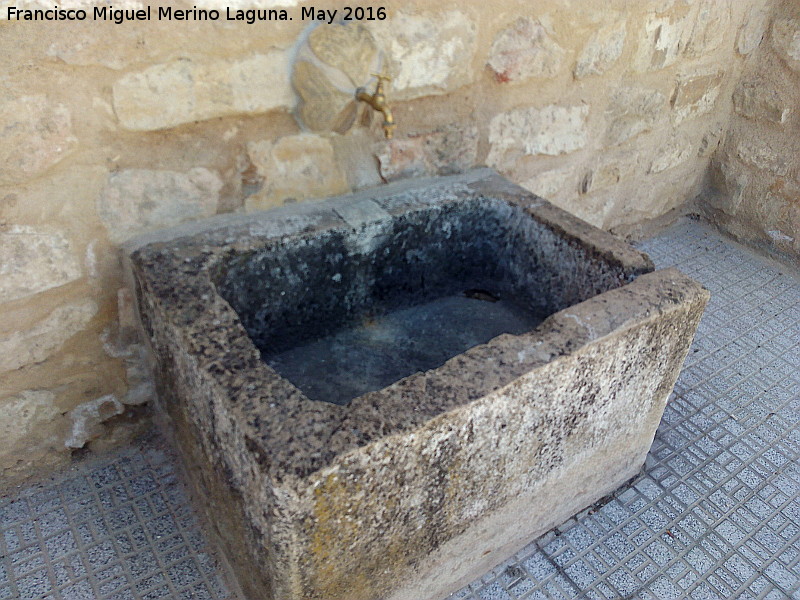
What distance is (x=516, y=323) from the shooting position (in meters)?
1.94

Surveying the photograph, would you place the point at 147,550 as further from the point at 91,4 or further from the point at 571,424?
the point at 91,4

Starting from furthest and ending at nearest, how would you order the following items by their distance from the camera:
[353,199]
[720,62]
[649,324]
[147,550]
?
[720,62], [353,199], [147,550], [649,324]

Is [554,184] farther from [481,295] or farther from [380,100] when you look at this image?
[380,100]

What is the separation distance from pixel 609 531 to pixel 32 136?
175cm

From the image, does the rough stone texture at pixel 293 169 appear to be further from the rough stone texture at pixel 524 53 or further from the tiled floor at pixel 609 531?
the tiled floor at pixel 609 531

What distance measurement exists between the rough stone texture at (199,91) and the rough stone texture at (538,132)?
82 centimetres

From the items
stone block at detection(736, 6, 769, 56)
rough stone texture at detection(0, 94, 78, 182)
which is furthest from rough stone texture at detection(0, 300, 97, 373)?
stone block at detection(736, 6, 769, 56)

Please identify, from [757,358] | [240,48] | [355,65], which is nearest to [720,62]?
[757,358]

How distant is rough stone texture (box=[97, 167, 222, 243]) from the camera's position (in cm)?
154

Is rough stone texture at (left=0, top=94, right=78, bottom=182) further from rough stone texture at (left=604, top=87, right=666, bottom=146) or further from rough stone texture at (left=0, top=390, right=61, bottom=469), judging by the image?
rough stone texture at (left=604, top=87, right=666, bottom=146)

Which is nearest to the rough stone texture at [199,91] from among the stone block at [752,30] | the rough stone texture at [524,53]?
the rough stone texture at [524,53]

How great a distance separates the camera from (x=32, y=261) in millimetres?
1506

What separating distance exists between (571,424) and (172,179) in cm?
116

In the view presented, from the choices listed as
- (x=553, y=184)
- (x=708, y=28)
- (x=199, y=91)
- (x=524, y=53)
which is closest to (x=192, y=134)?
(x=199, y=91)
